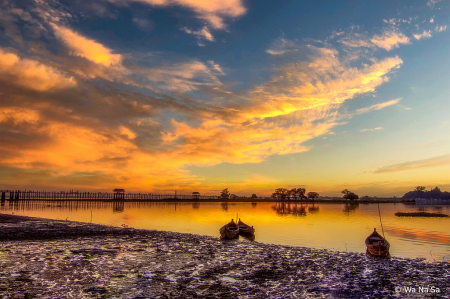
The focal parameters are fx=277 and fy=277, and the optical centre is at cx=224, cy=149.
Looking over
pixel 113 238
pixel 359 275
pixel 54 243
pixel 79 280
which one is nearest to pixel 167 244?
pixel 113 238

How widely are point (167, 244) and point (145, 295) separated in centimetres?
1337

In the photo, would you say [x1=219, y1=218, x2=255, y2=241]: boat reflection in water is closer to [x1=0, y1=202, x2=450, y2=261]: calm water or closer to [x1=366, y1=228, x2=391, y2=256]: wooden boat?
[x1=0, y1=202, x2=450, y2=261]: calm water

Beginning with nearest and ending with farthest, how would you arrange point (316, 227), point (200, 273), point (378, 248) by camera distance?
1. point (200, 273)
2. point (378, 248)
3. point (316, 227)

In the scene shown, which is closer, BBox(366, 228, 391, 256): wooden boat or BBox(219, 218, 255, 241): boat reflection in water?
BBox(366, 228, 391, 256): wooden boat

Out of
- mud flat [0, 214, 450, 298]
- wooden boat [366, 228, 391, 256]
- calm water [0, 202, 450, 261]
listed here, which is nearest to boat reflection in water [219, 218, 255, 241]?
calm water [0, 202, 450, 261]

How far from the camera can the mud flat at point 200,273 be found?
12.4 metres

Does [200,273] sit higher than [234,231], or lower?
higher

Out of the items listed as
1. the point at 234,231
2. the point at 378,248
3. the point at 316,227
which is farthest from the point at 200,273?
the point at 316,227

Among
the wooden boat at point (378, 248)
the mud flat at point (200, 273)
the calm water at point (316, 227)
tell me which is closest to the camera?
the mud flat at point (200, 273)

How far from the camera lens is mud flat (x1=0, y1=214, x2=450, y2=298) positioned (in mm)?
12383

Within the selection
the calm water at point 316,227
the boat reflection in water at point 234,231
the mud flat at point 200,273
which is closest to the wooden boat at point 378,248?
the mud flat at point 200,273

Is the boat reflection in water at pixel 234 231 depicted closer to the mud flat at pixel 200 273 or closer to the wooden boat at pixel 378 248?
the mud flat at pixel 200 273

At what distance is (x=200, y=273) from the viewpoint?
1549 centimetres

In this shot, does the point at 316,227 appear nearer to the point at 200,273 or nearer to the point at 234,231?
the point at 234,231
